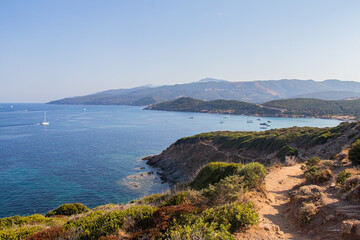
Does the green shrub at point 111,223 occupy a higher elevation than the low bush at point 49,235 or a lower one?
higher

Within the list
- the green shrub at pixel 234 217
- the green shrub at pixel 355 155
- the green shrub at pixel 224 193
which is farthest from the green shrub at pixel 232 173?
the green shrub at pixel 355 155

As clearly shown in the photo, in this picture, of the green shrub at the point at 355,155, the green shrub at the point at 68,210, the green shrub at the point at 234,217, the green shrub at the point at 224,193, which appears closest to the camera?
the green shrub at the point at 234,217

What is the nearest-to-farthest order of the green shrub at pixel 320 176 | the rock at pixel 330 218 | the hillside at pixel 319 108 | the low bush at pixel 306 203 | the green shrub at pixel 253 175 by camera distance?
the rock at pixel 330 218 → the low bush at pixel 306 203 → the green shrub at pixel 253 175 → the green shrub at pixel 320 176 → the hillside at pixel 319 108

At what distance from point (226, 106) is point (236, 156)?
415ft

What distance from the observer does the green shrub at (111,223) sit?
21.9ft

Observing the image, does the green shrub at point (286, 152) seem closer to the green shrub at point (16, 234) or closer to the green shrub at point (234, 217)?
the green shrub at point (234, 217)

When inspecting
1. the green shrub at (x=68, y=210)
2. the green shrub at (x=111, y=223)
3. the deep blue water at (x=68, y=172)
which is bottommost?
the deep blue water at (x=68, y=172)

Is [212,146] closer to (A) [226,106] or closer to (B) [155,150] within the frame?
(B) [155,150]

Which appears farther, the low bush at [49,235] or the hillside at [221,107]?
the hillside at [221,107]

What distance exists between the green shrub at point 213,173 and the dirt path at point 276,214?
2.08 metres

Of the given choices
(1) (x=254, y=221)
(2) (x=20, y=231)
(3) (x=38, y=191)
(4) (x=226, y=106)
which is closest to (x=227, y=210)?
(1) (x=254, y=221)

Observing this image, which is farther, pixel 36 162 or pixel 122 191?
pixel 36 162

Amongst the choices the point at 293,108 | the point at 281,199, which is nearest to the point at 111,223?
the point at 281,199

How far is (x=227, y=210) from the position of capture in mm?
6035
